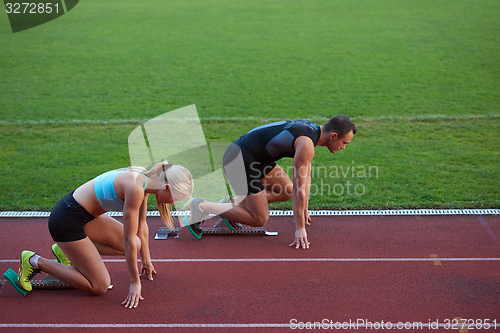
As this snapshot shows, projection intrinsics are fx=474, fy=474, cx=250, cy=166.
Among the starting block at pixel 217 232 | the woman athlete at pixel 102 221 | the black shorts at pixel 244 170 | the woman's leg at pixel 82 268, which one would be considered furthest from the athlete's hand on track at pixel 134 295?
the black shorts at pixel 244 170

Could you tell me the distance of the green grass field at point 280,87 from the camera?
7523 millimetres

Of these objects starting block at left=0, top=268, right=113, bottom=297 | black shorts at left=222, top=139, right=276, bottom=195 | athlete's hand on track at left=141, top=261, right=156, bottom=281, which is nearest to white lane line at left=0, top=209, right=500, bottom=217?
black shorts at left=222, top=139, right=276, bottom=195

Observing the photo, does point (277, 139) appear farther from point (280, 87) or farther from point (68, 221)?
point (280, 87)

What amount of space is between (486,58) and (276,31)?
734cm

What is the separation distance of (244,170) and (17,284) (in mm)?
2698

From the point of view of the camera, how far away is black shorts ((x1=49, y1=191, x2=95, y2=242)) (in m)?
4.48

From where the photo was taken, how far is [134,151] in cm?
872

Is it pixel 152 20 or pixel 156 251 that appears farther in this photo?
pixel 152 20

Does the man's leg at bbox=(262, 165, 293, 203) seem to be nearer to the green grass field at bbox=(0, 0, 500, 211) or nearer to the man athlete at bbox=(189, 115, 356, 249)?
the man athlete at bbox=(189, 115, 356, 249)

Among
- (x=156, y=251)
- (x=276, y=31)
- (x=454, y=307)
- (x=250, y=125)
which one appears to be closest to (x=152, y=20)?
(x=276, y=31)

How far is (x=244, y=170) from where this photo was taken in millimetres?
5652

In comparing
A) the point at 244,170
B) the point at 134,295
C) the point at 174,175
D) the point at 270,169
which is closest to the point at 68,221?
the point at 134,295

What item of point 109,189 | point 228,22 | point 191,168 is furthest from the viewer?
point 228,22

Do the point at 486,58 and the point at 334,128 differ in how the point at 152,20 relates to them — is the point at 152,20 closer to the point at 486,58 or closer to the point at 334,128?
the point at 486,58
